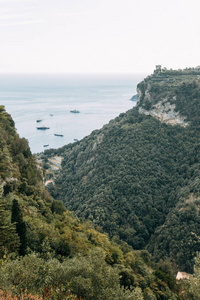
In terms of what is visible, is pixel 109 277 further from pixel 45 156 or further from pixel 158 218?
pixel 45 156

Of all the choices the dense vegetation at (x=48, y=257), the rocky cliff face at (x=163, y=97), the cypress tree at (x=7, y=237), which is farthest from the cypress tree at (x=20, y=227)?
the rocky cliff face at (x=163, y=97)

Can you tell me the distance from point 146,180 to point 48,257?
36.1m

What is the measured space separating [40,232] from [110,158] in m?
39.9

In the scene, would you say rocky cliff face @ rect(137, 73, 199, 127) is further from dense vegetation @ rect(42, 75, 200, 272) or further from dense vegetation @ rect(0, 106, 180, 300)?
dense vegetation @ rect(0, 106, 180, 300)

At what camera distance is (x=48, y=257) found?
17016 mm

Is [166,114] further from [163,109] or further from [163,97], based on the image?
[163,97]

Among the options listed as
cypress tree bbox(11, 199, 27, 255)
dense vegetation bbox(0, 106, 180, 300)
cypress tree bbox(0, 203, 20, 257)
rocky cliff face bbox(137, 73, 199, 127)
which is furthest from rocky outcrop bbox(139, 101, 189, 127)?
cypress tree bbox(0, 203, 20, 257)

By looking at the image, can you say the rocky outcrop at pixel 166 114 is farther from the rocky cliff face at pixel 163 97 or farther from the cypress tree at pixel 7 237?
the cypress tree at pixel 7 237

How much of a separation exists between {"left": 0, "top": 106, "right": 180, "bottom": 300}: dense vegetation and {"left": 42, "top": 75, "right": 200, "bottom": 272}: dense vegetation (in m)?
8.12

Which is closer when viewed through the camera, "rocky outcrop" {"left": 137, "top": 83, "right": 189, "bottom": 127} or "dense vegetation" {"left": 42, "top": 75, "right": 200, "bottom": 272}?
"dense vegetation" {"left": 42, "top": 75, "right": 200, "bottom": 272}

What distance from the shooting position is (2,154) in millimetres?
26453

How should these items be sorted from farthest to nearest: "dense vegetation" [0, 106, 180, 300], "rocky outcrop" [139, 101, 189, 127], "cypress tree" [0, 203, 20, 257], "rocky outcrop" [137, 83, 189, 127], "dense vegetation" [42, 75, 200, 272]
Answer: "rocky outcrop" [137, 83, 189, 127] → "rocky outcrop" [139, 101, 189, 127] → "dense vegetation" [42, 75, 200, 272] → "cypress tree" [0, 203, 20, 257] → "dense vegetation" [0, 106, 180, 300]

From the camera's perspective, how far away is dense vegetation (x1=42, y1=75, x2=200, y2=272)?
37719 mm

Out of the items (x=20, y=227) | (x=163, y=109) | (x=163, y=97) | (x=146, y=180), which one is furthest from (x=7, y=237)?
(x=163, y=97)
